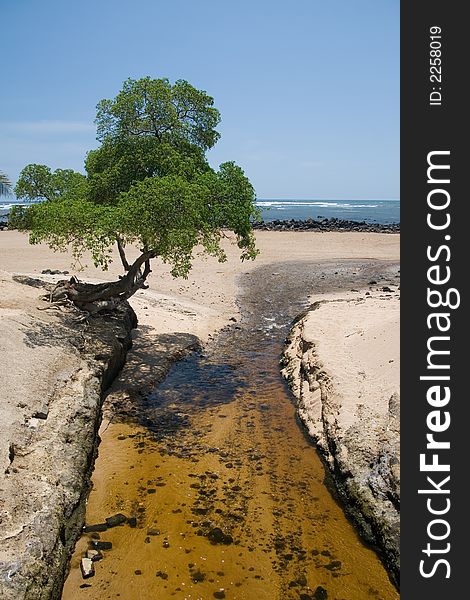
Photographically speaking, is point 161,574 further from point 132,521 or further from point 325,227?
point 325,227

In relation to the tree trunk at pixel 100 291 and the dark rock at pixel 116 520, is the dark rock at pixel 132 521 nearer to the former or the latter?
the dark rock at pixel 116 520

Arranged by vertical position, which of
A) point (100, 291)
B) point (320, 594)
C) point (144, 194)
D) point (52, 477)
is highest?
point (144, 194)

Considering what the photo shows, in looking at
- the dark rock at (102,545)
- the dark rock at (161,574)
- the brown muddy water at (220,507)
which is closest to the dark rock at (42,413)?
the brown muddy water at (220,507)

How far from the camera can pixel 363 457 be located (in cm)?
952

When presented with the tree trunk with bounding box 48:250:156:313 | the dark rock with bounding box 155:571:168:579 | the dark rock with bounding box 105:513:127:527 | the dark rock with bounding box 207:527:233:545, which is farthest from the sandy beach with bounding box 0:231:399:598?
the dark rock with bounding box 207:527:233:545

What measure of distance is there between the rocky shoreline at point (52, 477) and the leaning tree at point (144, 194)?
2.80m

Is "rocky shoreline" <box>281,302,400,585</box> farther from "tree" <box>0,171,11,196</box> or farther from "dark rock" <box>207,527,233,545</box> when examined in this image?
"tree" <box>0,171,11,196</box>

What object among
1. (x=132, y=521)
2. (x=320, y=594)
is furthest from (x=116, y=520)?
(x=320, y=594)

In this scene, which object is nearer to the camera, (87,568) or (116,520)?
(87,568)

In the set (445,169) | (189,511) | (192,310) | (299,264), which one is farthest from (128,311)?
(299,264)

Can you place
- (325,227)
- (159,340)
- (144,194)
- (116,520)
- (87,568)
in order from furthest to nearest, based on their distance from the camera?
(325,227), (159,340), (144,194), (116,520), (87,568)

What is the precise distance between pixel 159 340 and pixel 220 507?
9311 mm

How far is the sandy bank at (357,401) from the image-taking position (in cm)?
851

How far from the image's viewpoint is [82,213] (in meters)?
13.2
